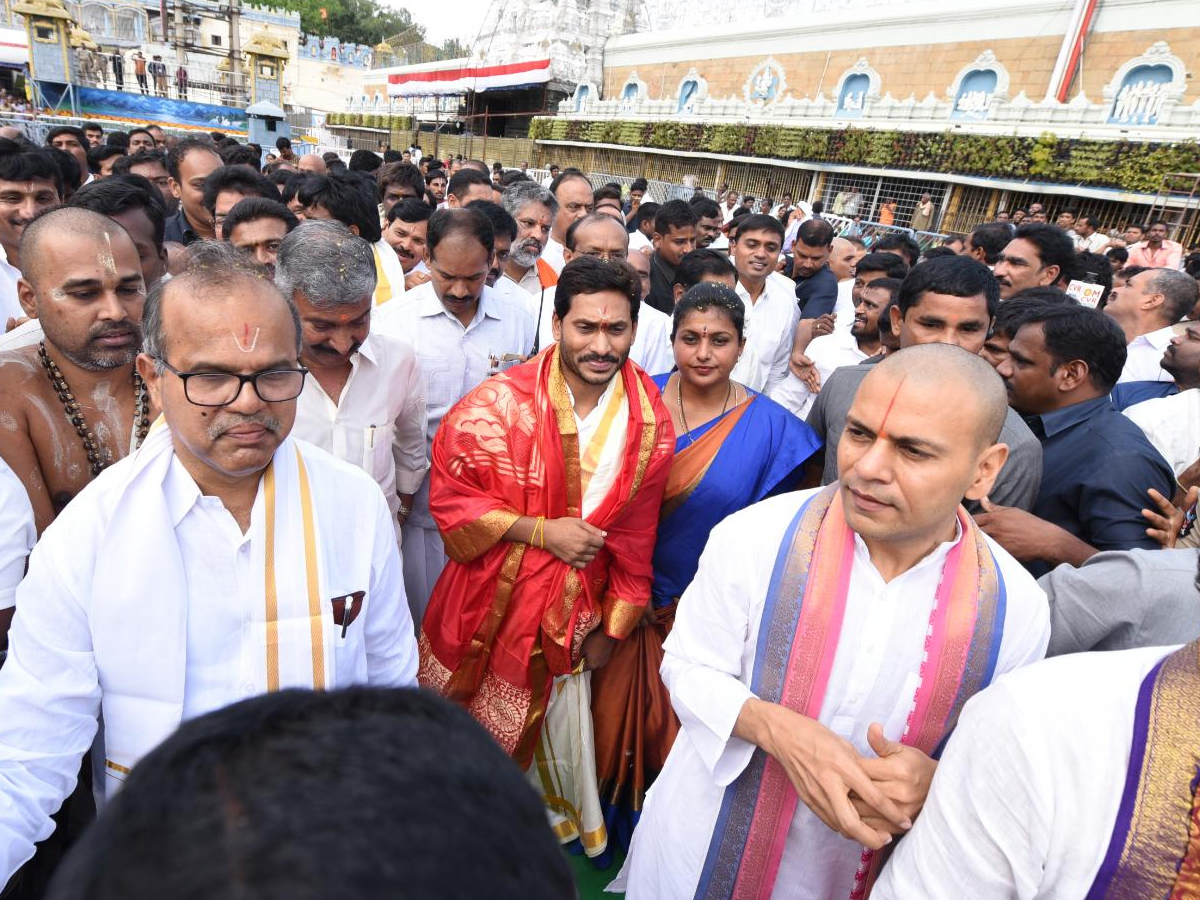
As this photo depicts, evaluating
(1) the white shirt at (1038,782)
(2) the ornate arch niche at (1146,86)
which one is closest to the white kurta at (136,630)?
(1) the white shirt at (1038,782)

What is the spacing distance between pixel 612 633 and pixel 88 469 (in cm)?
162

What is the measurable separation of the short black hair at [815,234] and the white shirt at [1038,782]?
5.22 metres

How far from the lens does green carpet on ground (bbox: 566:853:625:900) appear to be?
245cm

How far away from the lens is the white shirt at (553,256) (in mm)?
4852

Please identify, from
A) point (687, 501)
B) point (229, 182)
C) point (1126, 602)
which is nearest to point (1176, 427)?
point (1126, 602)

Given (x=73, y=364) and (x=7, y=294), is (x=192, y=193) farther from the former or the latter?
(x=73, y=364)

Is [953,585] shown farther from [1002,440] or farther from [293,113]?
[293,113]

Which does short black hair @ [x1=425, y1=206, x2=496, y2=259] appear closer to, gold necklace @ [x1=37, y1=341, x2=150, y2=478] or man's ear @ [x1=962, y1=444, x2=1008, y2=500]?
gold necklace @ [x1=37, y1=341, x2=150, y2=478]

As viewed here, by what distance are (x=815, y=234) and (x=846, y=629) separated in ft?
15.8

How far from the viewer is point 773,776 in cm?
158

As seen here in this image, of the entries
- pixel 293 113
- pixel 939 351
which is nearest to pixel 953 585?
pixel 939 351

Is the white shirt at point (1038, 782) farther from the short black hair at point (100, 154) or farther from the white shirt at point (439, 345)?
the short black hair at point (100, 154)

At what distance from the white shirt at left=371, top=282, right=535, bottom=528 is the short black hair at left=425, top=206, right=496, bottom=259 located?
0.26 m

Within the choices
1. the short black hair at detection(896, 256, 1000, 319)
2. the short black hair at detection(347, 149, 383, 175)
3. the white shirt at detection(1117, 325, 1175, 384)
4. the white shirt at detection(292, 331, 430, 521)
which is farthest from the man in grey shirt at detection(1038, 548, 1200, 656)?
the short black hair at detection(347, 149, 383, 175)
